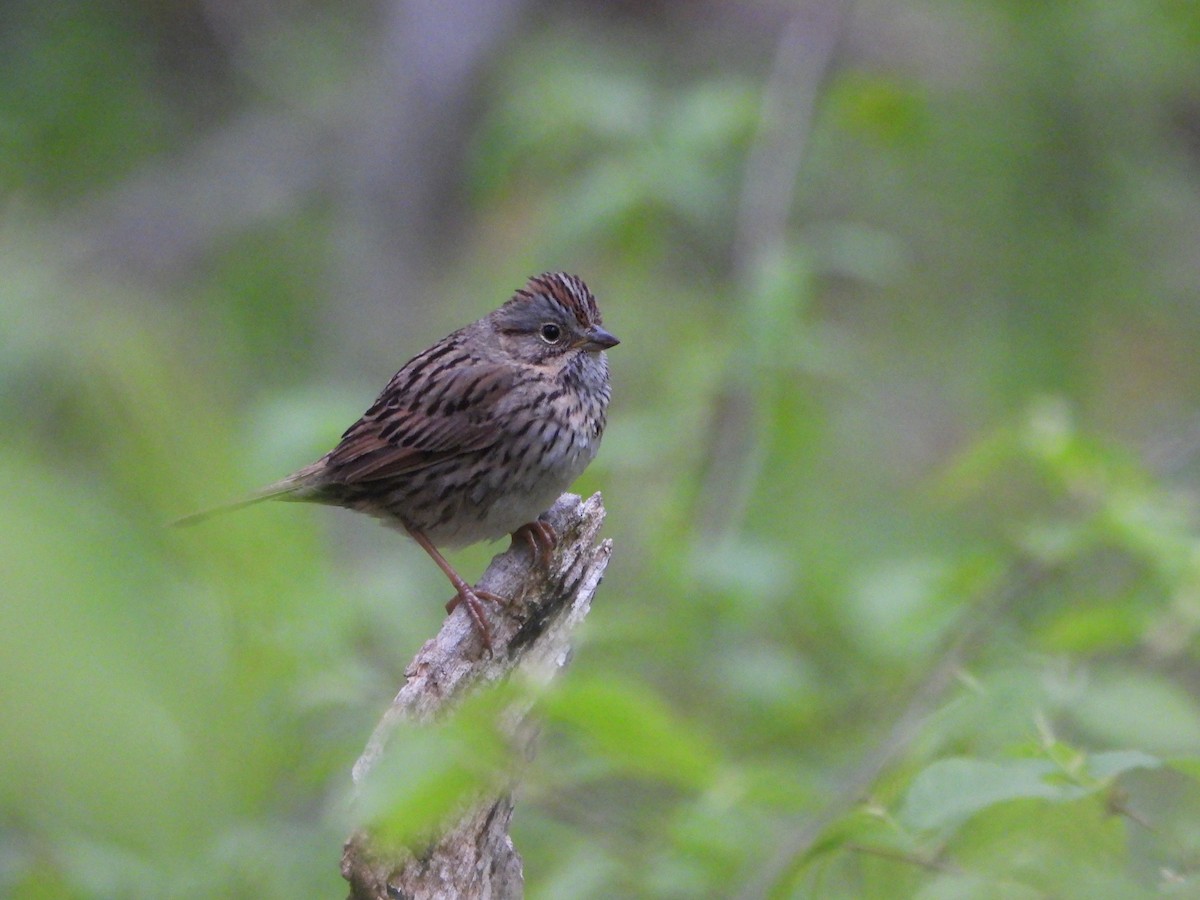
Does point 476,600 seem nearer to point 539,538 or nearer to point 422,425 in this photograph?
point 539,538

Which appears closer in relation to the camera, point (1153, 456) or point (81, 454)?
point (81, 454)

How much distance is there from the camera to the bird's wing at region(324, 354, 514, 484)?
3.99 meters

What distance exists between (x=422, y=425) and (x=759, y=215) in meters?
1.64

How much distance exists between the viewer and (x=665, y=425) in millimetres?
4383

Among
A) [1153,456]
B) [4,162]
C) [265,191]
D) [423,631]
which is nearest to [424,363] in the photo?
[423,631]

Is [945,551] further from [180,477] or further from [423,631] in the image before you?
[180,477]

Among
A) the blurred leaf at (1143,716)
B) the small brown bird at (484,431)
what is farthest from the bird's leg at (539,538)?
the blurred leaf at (1143,716)

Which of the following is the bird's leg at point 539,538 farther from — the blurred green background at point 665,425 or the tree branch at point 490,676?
the blurred green background at point 665,425

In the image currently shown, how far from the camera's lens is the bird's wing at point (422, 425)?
3988mm

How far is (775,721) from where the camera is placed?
168 inches

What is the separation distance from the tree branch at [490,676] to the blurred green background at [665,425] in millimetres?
177

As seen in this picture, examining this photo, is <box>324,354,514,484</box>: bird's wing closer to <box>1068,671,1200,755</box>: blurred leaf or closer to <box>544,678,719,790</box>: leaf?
<box>1068,671,1200,755</box>: blurred leaf

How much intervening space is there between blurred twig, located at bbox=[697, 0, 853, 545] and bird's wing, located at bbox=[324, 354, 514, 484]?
0.81 metres

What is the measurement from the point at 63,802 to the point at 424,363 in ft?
11.2
